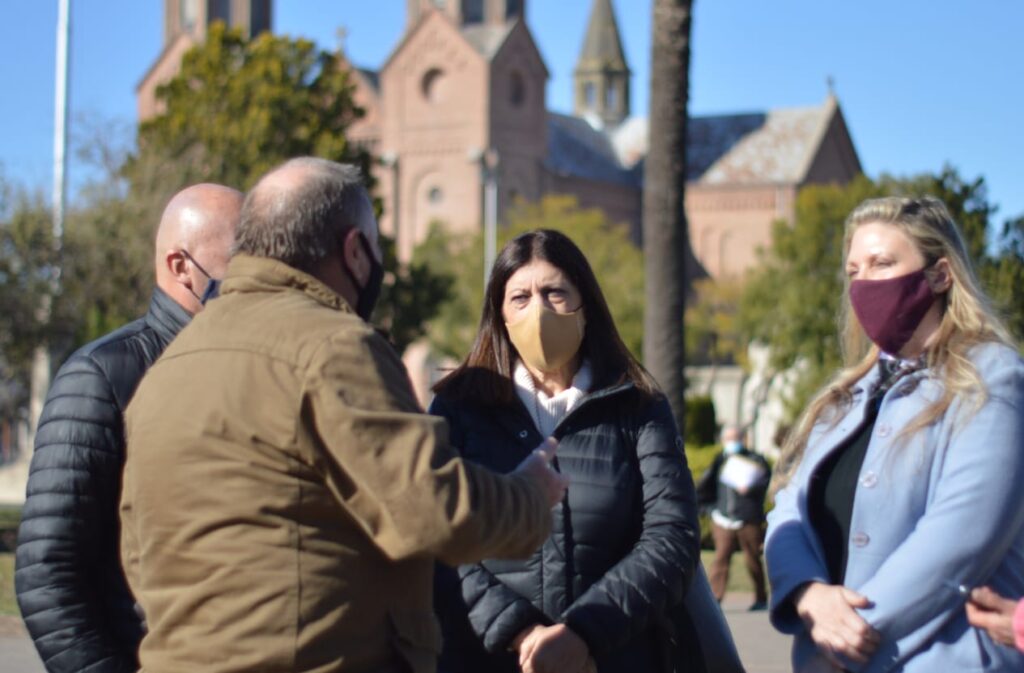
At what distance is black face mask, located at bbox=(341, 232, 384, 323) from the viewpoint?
2932 mm

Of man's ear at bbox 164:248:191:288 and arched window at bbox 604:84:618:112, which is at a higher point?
arched window at bbox 604:84:618:112

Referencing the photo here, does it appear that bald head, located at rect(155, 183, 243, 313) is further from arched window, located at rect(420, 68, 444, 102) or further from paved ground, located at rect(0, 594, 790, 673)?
arched window, located at rect(420, 68, 444, 102)

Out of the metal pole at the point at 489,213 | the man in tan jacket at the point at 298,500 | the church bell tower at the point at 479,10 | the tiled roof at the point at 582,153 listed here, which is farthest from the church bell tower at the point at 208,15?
the man in tan jacket at the point at 298,500

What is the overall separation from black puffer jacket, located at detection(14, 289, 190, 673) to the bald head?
1.15 feet

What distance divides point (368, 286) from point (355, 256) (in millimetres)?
93

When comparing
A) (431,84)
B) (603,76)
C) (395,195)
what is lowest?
(395,195)

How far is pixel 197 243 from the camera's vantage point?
3.89 m

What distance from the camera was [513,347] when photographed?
14.0ft

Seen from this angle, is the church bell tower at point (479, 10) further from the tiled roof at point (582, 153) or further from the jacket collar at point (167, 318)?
the jacket collar at point (167, 318)

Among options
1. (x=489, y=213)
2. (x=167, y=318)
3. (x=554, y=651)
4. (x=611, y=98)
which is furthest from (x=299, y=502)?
(x=611, y=98)

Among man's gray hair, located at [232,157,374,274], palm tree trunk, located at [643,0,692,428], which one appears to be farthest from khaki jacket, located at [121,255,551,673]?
palm tree trunk, located at [643,0,692,428]

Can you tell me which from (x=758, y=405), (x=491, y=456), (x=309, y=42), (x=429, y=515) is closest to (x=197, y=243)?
(x=491, y=456)

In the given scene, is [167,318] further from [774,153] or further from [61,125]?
[774,153]

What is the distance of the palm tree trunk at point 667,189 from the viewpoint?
36.7 feet
